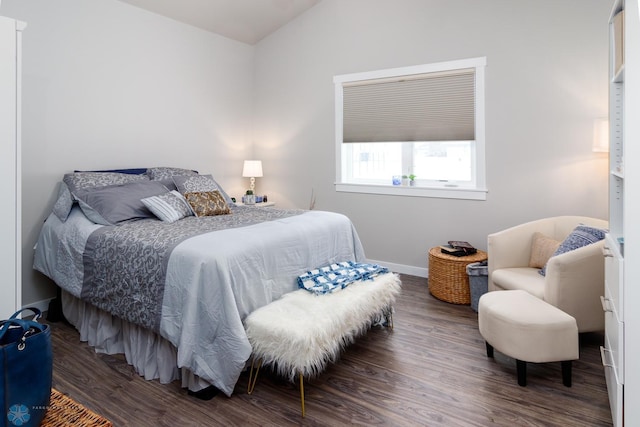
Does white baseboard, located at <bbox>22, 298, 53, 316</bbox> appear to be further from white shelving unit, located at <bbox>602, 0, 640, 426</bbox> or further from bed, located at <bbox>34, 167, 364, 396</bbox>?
white shelving unit, located at <bbox>602, 0, 640, 426</bbox>

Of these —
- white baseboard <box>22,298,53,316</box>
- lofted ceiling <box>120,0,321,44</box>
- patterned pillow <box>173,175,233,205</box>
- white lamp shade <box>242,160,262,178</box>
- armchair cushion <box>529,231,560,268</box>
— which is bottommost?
white baseboard <box>22,298,53,316</box>

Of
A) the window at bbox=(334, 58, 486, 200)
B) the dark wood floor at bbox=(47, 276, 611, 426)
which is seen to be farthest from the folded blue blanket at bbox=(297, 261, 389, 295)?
the window at bbox=(334, 58, 486, 200)

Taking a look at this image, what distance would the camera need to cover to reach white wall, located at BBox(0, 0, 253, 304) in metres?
3.22

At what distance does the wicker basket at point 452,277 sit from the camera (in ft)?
11.3

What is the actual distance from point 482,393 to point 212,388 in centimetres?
141

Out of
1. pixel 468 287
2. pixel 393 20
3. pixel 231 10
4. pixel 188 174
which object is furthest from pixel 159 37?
pixel 468 287

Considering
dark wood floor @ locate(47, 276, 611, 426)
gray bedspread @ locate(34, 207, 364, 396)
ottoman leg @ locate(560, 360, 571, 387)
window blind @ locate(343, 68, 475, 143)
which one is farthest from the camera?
window blind @ locate(343, 68, 475, 143)

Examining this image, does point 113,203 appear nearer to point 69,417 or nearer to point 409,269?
point 69,417

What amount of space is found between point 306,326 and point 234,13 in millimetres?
3687

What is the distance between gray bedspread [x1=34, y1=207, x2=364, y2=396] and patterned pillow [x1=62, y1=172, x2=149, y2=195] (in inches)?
8.7

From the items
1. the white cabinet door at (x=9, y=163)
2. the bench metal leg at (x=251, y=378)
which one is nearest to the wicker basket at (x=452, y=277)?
the bench metal leg at (x=251, y=378)

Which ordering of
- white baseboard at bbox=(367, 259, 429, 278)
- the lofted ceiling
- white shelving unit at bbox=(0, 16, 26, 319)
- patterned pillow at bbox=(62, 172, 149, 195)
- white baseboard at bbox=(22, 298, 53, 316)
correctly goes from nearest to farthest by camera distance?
white shelving unit at bbox=(0, 16, 26, 319) < patterned pillow at bbox=(62, 172, 149, 195) < white baseboard at bbox=(22, 298, 53, 316) < the lofted ceiling < white baseboard at bbox=(367, 259, 429, 278)

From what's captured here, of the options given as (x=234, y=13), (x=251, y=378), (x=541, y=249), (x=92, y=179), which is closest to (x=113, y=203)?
(x=92, y=179)

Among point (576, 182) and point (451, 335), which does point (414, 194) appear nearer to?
point (576, 182)
